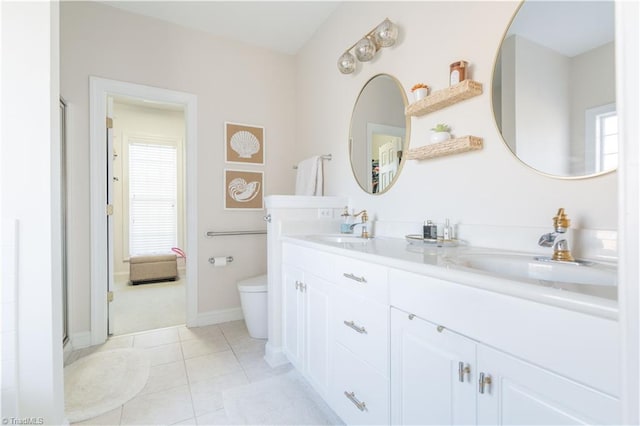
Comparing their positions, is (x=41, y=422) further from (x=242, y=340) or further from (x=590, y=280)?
(x=590, y=280)

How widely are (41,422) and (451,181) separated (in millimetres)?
2130

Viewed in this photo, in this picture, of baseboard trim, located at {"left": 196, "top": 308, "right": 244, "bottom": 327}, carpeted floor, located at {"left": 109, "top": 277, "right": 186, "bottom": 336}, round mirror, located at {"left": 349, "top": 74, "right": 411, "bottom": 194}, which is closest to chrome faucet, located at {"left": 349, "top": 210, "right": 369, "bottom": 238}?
round mirror, located at {"left": 349, "top": 74, "right": 411, "bottom": 194}

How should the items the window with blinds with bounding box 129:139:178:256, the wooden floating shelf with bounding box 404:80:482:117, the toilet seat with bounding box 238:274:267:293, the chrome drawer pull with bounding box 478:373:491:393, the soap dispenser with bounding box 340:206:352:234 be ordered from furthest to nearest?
the window with blinds with bounding box 129:139:178:256
the toilet seat with bounding box 238:274:267:293
the soap dispenser with bounding box 340:206:352:234
the wooden floating shelf with bounding box 404:80:482:117
the chrome drawer pull with bounding box 478:373:491:393

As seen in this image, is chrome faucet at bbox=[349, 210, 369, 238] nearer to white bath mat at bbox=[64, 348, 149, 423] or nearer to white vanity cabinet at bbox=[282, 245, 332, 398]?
white vanity cabinet at bbox=[282, 245, 332, 398]

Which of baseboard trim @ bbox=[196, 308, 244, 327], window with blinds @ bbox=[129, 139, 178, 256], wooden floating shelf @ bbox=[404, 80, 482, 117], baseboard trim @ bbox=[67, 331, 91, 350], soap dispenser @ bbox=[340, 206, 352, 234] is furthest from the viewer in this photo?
window with blinds @ bbox=[129, 139, 178, 256]

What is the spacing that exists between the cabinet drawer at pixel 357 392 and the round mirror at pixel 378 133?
1074mm

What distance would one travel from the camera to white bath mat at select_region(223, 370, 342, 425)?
1.42m

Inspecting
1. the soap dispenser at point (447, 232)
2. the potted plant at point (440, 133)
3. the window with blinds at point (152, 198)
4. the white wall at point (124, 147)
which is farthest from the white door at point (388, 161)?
the white wall at point (124, 147)

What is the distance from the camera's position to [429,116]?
1.60 meters

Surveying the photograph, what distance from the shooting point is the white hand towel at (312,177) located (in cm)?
251

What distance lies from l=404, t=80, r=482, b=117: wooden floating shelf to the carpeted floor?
267 cm

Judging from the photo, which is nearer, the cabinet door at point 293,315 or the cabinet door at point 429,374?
the cabinet door at point 429,374

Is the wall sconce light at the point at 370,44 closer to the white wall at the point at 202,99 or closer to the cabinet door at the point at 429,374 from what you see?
the white wall at the point at 202,99

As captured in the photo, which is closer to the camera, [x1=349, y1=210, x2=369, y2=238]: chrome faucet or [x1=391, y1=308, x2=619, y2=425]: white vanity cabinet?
[x1=391, y1=308, x2=619, y2=425]: white vanity cabinet
